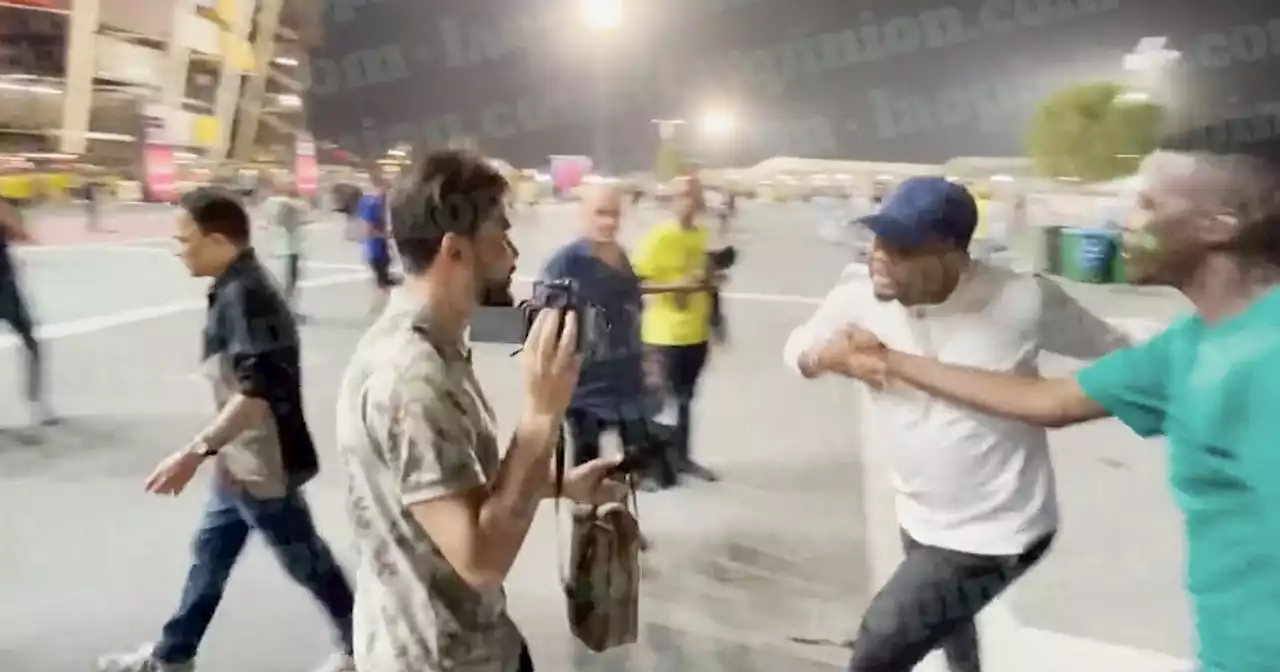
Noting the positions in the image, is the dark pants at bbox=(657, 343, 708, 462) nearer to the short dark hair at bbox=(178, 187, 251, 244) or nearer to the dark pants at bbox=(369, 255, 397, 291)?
the dark pants at bbox=(369, 255, 397, 291)

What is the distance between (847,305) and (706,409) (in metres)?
0.48

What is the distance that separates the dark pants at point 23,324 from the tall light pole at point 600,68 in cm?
115

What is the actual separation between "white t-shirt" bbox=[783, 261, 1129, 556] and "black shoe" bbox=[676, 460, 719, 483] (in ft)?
1.84

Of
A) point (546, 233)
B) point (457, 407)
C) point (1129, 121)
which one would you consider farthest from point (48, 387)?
point (1129, 121)

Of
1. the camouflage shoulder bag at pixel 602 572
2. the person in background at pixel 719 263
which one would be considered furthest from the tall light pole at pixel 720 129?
the camouflage shoulder bag at pixel 602 572

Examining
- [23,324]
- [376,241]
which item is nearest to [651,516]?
[376,241]

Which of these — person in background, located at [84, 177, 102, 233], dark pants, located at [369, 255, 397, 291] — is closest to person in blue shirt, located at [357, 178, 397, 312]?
dark pants, located at [369, 255, 397, 291]

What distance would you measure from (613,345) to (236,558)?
785 millimetres

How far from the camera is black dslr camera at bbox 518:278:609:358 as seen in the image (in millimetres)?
1186

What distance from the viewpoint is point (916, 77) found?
1.76m

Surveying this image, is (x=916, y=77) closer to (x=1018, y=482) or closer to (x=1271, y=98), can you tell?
(x=1271, y=98)

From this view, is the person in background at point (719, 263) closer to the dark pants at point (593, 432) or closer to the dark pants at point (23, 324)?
the dark pants at point (593, 432)

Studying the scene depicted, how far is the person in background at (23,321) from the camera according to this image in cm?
204

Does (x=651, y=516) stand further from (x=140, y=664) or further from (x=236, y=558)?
(x=140, y=664)
